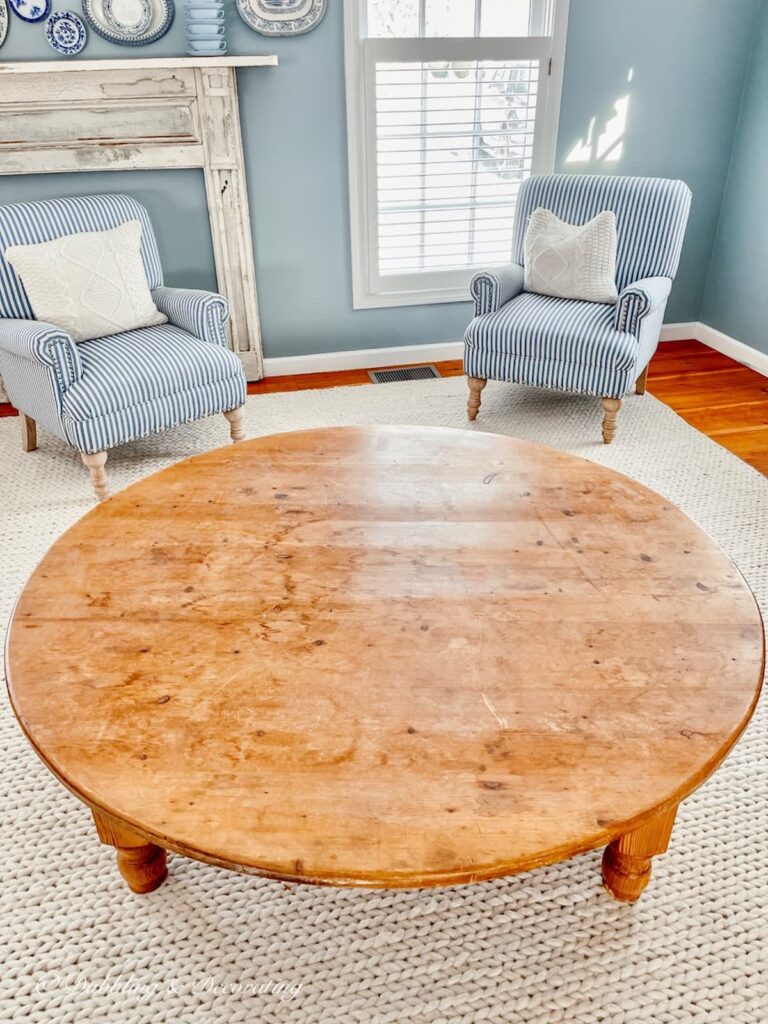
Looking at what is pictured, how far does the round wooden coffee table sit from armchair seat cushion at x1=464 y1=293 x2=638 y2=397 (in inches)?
46.9

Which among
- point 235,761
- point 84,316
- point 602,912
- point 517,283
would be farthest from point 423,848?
point 517,283

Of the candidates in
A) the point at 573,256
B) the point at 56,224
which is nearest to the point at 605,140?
the point at 573,256

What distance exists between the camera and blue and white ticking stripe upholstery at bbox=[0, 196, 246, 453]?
2.50 meters

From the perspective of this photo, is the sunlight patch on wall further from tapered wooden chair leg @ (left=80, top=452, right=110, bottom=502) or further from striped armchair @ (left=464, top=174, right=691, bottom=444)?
tapered wooden chair leg @ (left=80, top=452, right=110, bottom=502)

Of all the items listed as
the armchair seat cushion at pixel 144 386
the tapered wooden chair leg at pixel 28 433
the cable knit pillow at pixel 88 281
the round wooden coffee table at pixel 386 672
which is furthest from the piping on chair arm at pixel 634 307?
the tapered wooden chair leg at pixel 28 433

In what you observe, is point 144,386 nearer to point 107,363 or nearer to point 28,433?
point 107,363

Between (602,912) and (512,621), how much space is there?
58 centimetres

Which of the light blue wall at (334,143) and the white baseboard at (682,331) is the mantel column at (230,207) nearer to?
the light blue wall at (334,143)

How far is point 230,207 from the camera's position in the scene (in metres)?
3.32

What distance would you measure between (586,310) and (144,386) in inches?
67.3

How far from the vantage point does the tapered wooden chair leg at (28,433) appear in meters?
2.97

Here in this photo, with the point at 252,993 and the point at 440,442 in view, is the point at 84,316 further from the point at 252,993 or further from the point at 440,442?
the point at 252,993

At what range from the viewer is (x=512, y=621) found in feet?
4.41

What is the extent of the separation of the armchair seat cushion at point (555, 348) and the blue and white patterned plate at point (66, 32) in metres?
1.88
